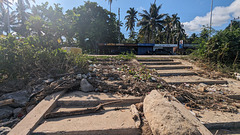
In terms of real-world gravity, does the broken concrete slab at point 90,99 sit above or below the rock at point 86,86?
below

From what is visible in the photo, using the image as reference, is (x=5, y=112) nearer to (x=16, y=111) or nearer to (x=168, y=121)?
(x=16, y=111)

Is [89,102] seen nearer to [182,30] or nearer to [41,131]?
[41,131]

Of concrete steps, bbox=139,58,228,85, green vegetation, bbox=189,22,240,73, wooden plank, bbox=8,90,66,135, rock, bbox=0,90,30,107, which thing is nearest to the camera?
wooden plank, bbox=8,90,66,135

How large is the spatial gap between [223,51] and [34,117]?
234 inches

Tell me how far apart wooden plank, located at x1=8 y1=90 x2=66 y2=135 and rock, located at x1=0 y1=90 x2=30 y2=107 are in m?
0.50

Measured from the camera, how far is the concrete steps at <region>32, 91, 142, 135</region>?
1.34 metres

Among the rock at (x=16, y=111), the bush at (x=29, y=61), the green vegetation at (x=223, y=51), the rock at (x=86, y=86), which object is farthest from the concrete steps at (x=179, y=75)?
the rock at (x=16, y=111)

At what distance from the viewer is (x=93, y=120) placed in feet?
5.02

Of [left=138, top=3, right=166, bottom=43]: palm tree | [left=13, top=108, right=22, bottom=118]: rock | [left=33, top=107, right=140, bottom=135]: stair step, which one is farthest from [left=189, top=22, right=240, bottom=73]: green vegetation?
[left=138, top=3, right=166, bottom=43]: palm tree

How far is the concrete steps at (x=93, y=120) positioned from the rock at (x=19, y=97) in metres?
0.75

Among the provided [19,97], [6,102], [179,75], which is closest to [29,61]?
[19,97]

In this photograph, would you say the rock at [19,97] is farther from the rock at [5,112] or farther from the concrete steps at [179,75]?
the concrete steps at [179,75]

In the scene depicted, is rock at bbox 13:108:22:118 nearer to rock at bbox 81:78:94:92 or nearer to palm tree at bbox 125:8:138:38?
rock at bbox 81:78:94:92

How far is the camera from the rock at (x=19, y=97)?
1.97m
